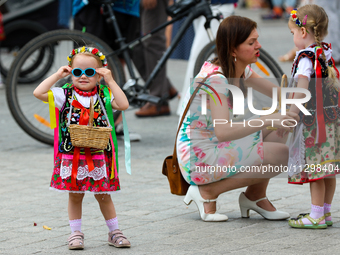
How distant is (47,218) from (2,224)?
251 mm

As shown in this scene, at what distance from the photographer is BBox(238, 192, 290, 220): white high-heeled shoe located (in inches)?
139

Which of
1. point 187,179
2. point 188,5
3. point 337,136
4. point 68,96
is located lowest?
point 187,179

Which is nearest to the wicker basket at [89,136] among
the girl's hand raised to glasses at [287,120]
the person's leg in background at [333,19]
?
the girl's hand raised to glasses at [287,120]

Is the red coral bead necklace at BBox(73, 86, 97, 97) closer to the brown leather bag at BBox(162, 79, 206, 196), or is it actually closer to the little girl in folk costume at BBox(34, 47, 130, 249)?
the little girl in folk costume at BBox(34, 47, 130, 249)

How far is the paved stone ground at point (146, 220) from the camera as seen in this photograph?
9.98 feet

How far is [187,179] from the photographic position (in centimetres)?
361

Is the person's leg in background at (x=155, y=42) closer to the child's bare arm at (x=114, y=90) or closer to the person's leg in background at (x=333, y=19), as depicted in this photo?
the child's bare arm at (x=114, y=90)

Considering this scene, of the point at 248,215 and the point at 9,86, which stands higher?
the point at 9,86

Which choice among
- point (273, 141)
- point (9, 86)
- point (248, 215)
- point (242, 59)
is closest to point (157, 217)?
point (248, 215)

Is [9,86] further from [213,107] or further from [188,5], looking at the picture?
[213,107]

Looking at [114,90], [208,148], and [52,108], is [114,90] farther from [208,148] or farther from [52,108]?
[208,148]

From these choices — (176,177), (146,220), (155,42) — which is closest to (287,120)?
(176,177)

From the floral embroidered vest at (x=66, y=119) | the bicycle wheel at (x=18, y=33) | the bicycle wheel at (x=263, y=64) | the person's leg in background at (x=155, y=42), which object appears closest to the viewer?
the floral embroidered vest at (x=66, y=119)

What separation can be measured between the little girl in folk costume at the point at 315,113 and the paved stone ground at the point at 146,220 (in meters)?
0.27
